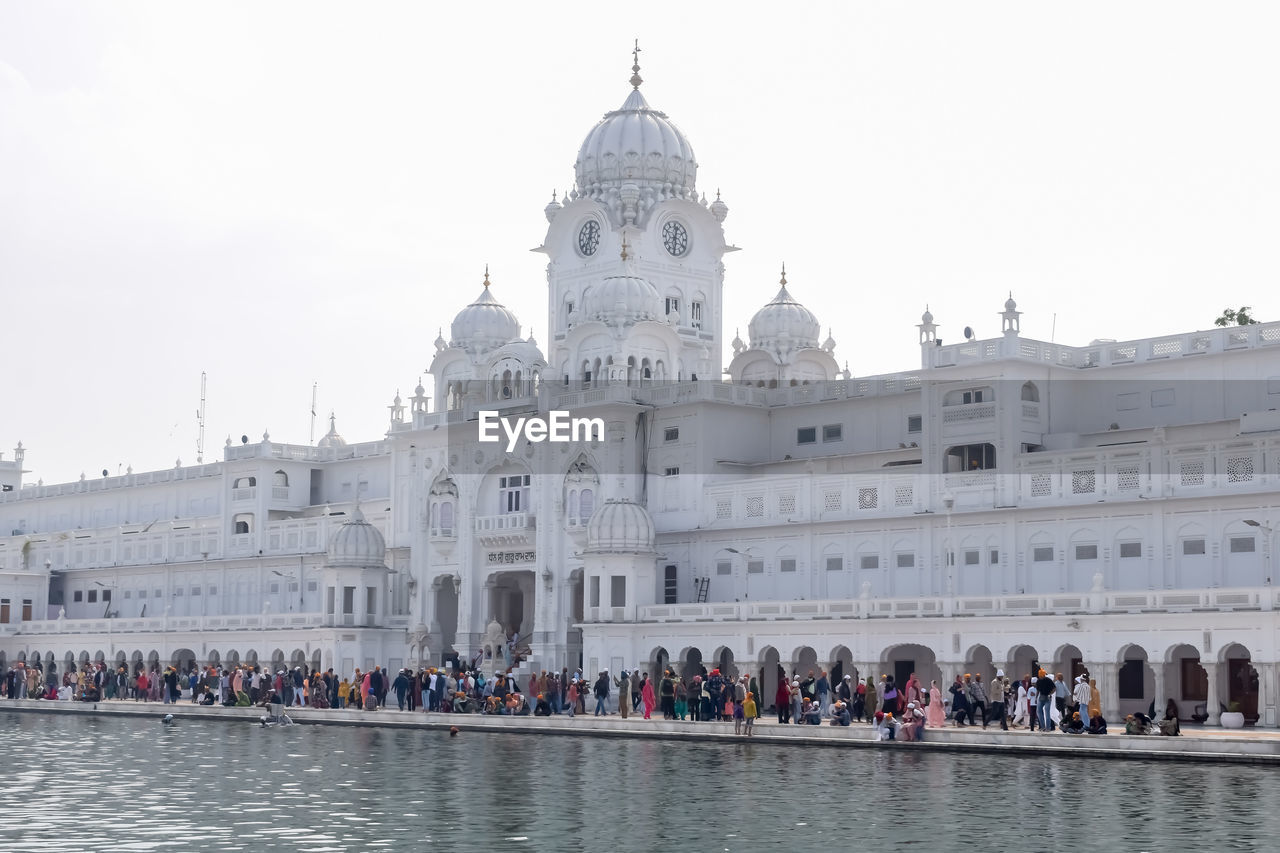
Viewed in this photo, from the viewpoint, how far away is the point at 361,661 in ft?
222

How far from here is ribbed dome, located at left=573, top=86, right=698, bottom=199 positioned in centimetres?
7575

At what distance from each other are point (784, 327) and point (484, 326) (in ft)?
41.8

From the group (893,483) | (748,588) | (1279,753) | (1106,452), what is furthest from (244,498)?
(1279,753)

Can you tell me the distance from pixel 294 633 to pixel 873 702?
31060 millimetres

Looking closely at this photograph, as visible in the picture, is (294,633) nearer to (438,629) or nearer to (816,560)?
(438,629)

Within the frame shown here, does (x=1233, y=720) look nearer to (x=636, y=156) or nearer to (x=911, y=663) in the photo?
(x=911, y=663)

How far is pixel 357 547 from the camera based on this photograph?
68.2 meters

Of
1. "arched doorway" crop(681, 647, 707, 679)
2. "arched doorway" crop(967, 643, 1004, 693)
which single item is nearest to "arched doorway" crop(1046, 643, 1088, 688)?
"arched doorway" crop(967, 643, 1004, 693)

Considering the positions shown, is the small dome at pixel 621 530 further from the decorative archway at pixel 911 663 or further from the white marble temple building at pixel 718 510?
the decorative archway at pixel 911 663

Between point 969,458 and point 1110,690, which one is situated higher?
point 969,458

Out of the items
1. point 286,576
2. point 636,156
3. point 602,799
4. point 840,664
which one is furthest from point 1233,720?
point 286,576

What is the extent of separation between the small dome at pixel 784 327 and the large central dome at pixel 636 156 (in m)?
6.94

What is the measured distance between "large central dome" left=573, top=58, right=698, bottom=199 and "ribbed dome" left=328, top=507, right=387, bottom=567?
55.7ft

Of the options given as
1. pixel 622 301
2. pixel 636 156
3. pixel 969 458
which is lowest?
pixel 969 458
